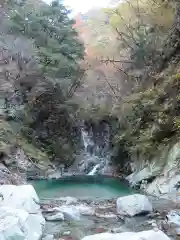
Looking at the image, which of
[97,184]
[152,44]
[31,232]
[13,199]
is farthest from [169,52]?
[31,232]

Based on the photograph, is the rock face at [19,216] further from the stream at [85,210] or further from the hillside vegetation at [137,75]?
the hillside vegetation at [137,75]

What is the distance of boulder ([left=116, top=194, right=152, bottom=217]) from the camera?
304 inches

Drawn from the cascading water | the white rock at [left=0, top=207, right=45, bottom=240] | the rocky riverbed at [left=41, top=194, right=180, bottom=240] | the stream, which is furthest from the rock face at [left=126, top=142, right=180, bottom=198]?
the cascading water

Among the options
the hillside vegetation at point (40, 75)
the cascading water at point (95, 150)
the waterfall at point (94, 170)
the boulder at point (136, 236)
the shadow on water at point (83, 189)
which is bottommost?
the shadow on water at point (83, 189)

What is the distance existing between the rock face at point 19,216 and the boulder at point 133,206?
74.3 inches

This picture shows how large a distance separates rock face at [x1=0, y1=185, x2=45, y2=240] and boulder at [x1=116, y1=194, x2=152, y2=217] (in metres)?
1.89

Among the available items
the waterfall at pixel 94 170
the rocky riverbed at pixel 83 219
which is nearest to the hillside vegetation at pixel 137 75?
the waterfall at pixel 94 170

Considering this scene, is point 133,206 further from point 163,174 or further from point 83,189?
point 83,189

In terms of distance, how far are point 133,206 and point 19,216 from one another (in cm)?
305

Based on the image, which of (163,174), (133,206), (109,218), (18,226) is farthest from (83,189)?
(18,226)

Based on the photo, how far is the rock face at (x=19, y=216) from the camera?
5047mm

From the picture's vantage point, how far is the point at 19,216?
18.6 feet

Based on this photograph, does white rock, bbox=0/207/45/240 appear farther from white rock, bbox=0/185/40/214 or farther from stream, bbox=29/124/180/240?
white rock, bbox=0/185/40/214

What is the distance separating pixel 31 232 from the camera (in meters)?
5.59
